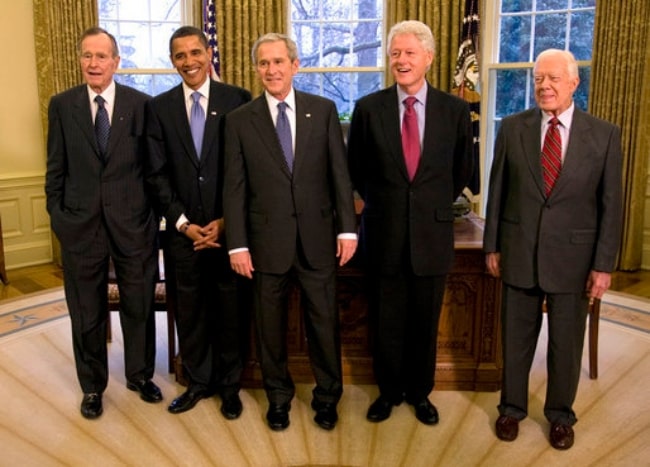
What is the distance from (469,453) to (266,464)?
0.80 m

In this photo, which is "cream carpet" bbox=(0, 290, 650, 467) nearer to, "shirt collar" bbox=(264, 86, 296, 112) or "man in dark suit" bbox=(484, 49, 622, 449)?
"man in dark suit" bbox=(484, 49, 622, 449)

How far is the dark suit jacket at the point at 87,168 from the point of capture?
2838 mm

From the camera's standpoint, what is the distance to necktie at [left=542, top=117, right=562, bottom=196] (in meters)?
2.54

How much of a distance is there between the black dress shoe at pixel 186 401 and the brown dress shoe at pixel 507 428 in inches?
52.0

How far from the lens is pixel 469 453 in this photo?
9.00 ft

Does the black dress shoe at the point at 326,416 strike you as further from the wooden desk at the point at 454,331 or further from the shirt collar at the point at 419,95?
the shirt collar at the point at 419,95

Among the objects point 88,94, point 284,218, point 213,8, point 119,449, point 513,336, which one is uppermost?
point 213,8

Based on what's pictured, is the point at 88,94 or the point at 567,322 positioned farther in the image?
the point at 88,94

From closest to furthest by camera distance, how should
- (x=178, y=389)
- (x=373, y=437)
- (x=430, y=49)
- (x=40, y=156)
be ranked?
(x=430, y=49) → (x=373, y=437) → (x=178, y=389) → (x=40, y=156)

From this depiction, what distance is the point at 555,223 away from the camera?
255 cm

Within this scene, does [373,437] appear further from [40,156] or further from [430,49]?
[40,156]

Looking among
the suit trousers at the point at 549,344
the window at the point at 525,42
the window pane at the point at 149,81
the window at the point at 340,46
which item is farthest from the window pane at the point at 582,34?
the suit trousers at the point at 549,344

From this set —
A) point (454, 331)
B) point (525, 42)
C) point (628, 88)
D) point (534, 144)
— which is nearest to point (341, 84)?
point (525, 42)

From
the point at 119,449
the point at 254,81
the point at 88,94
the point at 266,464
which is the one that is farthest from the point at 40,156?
the point at 266,464
